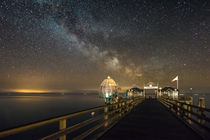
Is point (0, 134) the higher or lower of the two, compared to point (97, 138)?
higher

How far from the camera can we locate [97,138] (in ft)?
20.8

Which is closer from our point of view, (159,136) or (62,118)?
(62,118)

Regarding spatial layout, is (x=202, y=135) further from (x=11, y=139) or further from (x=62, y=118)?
(x=11, y=139)

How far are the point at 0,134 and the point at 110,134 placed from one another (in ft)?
17.0

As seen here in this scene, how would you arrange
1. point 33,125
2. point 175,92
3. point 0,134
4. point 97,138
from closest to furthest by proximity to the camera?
point 0,134 < point 33,125 < point 97,138 < point 175,92

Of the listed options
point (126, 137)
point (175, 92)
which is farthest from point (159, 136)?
point (175, 92)

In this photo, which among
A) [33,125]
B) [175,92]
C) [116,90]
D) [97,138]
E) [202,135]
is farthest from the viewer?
[116,90]

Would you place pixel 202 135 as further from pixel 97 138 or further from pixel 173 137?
pixel 97 138

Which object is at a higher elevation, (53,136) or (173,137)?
(53,136)

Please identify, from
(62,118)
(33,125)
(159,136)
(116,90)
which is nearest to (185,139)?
(159,136)

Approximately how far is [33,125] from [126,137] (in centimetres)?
439

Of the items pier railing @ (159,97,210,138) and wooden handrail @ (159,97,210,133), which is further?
pier railing @ (159,97,210,138)

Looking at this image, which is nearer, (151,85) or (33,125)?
(33,125)

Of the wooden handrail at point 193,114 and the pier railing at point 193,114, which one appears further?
the pier railing at point 193,114
